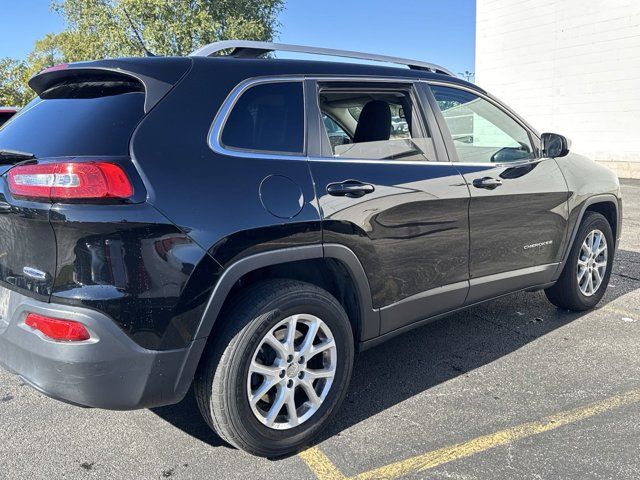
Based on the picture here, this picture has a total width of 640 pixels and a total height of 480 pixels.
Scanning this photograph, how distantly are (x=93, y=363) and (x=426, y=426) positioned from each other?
169cm

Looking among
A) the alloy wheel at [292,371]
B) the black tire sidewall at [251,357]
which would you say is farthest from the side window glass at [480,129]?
the alloy wheel at [292,371]

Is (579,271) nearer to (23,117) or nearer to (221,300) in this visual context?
(221,300)

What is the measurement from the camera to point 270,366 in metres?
2.62

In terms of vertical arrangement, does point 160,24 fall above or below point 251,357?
above

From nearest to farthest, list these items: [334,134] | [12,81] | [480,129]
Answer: [334,134]
[480,129]
[12,81]

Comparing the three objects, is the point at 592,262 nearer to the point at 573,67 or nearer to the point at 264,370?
the point at 264,370

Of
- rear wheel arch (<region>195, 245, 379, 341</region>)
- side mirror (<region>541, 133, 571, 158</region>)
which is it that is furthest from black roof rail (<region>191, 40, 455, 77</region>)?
side mirror (<region>541, 133, 571, 158</region>)

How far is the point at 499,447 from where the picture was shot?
2723mm

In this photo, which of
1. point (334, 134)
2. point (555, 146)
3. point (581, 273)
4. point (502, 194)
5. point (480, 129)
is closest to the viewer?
point (334, 134)

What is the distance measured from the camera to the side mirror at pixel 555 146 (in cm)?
398

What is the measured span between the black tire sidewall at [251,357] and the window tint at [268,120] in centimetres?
72

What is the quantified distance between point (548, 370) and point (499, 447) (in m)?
1.06

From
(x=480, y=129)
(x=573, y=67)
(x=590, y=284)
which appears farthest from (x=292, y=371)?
(x=573, y=67)

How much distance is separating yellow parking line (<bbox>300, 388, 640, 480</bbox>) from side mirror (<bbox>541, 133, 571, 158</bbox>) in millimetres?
1736
